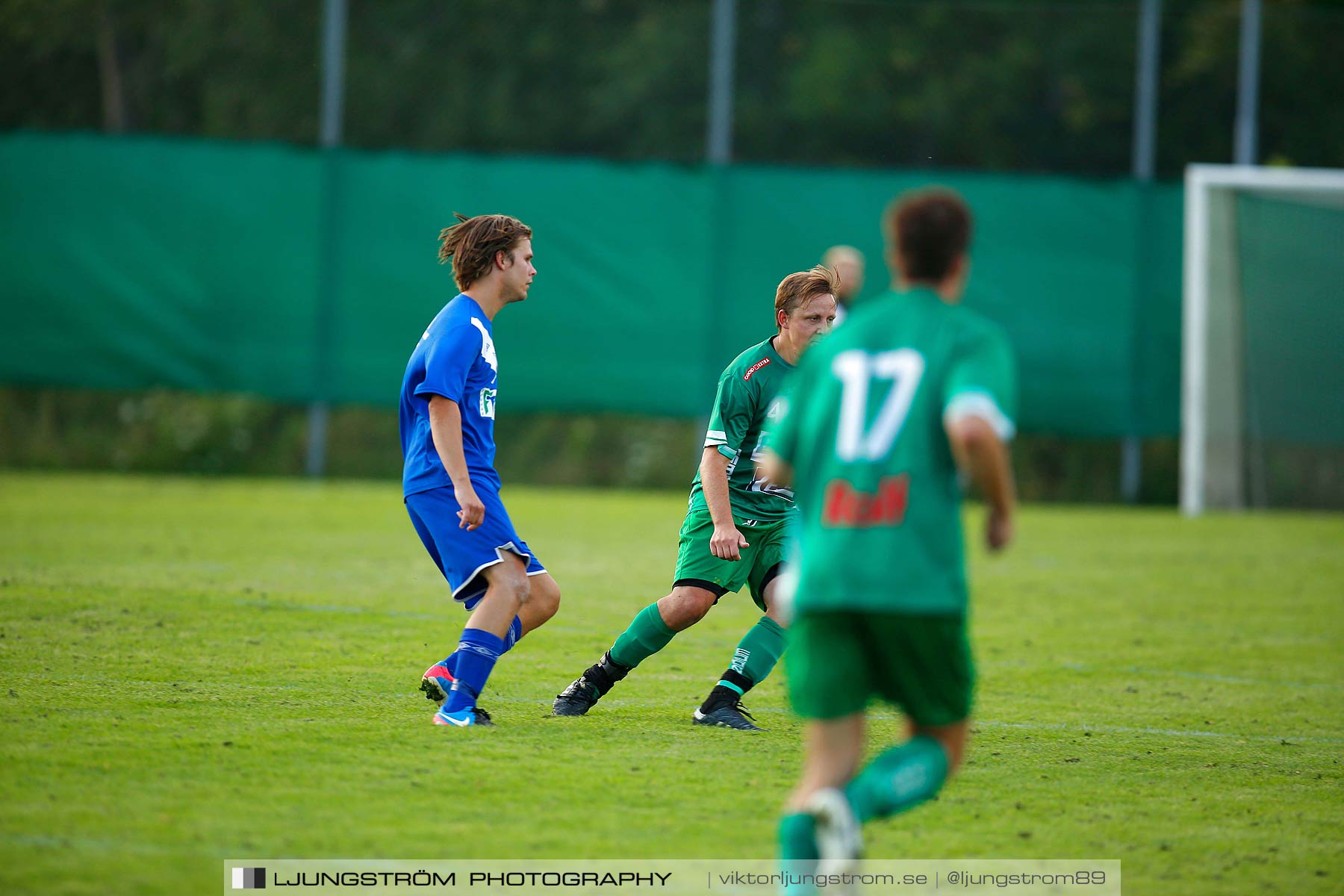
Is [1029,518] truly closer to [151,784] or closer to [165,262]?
[165,262]

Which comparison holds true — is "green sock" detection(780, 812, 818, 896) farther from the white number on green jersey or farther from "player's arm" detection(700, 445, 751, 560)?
"player's arm" detection(700, 445, 751, 560)

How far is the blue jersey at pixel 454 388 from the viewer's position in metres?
5.31

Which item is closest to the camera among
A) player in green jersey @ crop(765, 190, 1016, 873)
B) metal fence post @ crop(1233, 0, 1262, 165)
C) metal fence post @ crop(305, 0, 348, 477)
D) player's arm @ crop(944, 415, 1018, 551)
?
player's arm @ crop(944, 415, 1018, 551)

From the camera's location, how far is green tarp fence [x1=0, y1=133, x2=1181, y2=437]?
14.9 m

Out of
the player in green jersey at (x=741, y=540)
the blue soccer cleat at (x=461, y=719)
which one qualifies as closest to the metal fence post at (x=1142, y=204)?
the player in green jersey at (x=741, y=540)

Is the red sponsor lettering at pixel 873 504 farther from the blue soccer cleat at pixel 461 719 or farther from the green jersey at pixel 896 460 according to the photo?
the blue soccer cleat at pixel 461 719

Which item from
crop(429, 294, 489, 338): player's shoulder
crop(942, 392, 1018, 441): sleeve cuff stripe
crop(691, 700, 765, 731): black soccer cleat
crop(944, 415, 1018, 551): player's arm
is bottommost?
crop(691, 700, 765, 731): black soccer cleat

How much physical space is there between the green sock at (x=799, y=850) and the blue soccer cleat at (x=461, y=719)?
2177 mm

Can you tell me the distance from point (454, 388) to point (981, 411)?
8.17 ft

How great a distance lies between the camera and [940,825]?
437 centimetres

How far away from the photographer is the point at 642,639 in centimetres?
570

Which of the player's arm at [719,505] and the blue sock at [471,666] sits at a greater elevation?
the player's arm at [719,505]

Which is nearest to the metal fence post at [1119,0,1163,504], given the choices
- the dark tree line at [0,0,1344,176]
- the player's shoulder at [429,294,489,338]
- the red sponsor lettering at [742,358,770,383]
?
the dark tree line at [0,0,1344,176]

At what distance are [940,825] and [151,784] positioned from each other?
2312 mm
